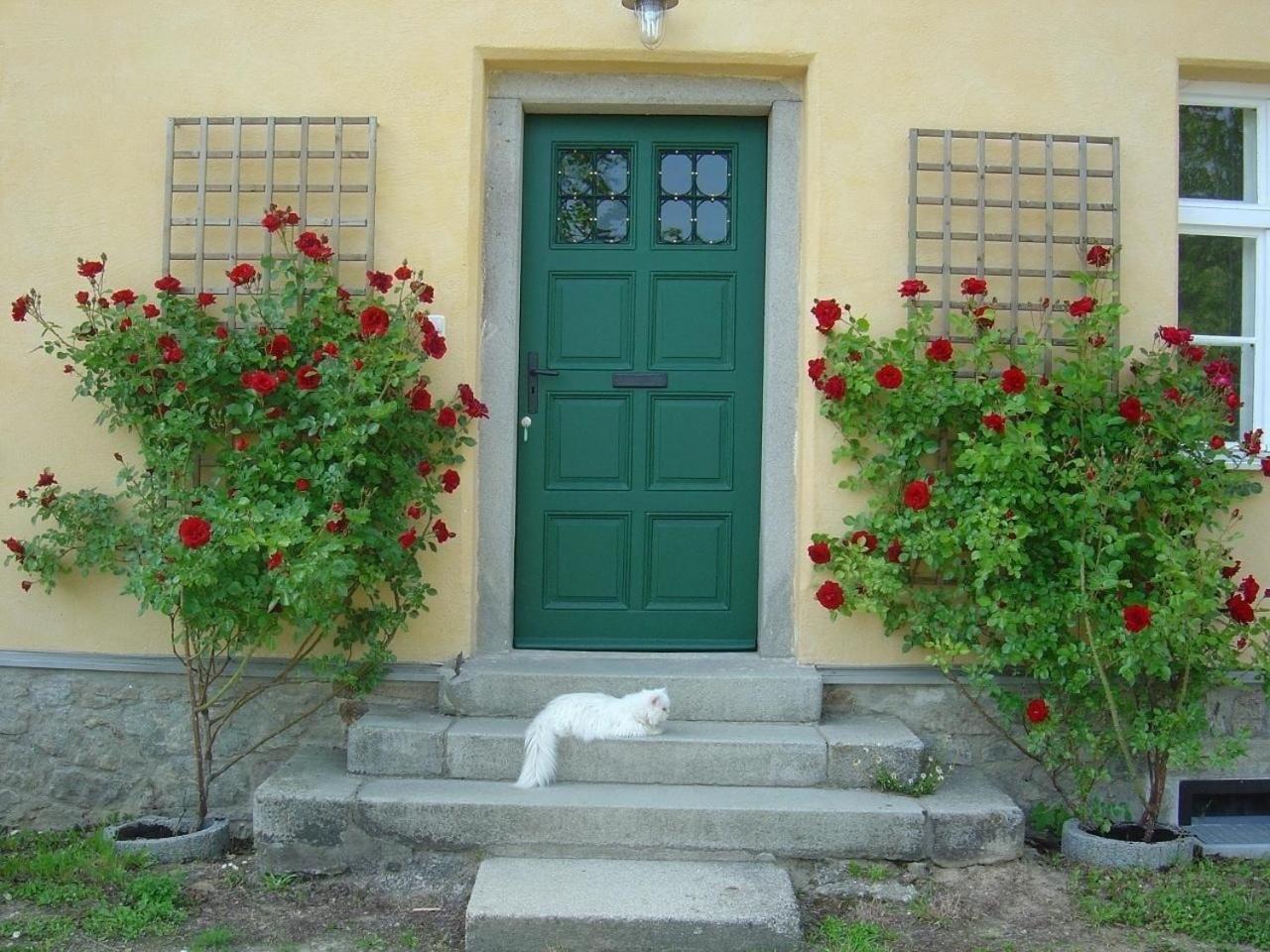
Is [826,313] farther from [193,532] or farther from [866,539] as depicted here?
[193,532]

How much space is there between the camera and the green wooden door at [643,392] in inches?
203

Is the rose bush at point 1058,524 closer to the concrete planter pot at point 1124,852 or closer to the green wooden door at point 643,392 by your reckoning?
the concrete planter pot at point 1124,852

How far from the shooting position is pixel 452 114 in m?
4.86

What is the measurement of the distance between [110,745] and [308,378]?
1.81 metres

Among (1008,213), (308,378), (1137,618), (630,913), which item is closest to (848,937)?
(630,913)

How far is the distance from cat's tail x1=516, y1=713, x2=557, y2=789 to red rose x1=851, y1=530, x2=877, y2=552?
1.37 metres

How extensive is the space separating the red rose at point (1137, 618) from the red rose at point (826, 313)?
1519mm

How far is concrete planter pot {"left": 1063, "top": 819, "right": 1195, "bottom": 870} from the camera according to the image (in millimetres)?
4301

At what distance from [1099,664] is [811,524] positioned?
119 cm

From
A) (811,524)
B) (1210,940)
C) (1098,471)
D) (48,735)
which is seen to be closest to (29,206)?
(48,735)

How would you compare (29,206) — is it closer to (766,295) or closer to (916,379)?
(766,295)

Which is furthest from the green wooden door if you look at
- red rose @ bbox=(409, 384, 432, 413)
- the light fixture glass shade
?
red rose @ bbox=(409, 384, 432, 413)

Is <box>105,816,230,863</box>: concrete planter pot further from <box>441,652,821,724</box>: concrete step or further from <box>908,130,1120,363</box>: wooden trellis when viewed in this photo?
<box>908,130,1120,363</box>: wooden trellis

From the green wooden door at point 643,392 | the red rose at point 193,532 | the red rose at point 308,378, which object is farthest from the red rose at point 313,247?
the red rose at point 193,532
